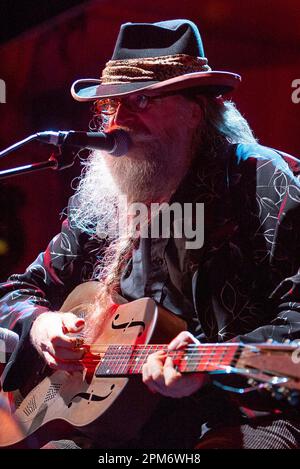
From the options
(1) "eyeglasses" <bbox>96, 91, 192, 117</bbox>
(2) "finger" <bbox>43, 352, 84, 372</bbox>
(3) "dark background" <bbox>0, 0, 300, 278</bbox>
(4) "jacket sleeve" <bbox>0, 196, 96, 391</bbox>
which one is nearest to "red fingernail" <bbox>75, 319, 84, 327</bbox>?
(2) "finger" <bbox>43, 352, 84, 372</bbox>

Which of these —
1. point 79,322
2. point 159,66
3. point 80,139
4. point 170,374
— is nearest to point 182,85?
point 159,66

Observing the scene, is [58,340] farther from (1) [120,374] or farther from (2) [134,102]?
(2) [134,102]

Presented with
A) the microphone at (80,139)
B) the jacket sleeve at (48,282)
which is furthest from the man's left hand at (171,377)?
the jacket sleeve at (48,282)

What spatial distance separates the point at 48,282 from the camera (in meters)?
2.62

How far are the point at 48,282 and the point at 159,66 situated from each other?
1.01 m

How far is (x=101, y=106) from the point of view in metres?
2.33

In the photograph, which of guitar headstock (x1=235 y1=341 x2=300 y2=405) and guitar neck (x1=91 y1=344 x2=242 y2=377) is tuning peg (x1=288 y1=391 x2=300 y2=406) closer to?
guitar headstock (x1=235 y1=341 x2=300 y2=405)

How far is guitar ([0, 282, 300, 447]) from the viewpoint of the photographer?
1.46 m

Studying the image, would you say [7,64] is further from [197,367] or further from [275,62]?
[197,367]

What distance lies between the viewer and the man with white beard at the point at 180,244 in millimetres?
1837

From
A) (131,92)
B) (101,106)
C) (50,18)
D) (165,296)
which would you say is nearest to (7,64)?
(50,18)

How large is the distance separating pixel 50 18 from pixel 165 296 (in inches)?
71.7

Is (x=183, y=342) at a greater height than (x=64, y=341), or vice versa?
(x=183, y=342)

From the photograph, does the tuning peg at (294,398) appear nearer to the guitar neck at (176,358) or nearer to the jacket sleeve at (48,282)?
the guitar neck at (176,358)
